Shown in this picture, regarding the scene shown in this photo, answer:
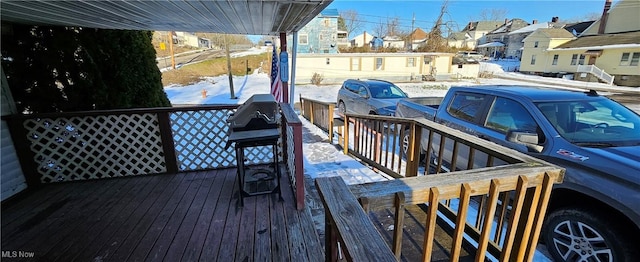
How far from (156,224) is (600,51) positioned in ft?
88.9

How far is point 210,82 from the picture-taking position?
730 inches

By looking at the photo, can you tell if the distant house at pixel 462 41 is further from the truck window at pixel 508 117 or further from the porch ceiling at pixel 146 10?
the porch ceiling at pixel 146 10

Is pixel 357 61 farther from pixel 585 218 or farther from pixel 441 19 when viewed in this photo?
pixel 585 218

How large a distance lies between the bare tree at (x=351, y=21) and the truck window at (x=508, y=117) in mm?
39815

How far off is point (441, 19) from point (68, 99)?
32.1m

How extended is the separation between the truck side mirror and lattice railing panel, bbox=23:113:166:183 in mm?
3995

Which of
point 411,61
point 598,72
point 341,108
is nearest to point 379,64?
point 411,61

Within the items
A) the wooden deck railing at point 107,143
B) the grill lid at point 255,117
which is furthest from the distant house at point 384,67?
the grill lid at point 255,117

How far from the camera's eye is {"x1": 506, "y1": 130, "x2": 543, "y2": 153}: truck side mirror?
238 centimetres

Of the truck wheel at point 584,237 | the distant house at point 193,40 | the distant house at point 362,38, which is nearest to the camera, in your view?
the truck wheel at point 584,237

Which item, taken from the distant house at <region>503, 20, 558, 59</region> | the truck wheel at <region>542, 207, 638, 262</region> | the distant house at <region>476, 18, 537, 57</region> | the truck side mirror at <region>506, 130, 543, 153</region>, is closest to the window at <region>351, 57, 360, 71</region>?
the truck side mirror at <region>506, 130, 543, 153</region>

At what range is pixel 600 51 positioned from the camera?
18.2 meters

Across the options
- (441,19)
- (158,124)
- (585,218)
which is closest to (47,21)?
(158,124)

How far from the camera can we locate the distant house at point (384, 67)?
18.7 meters
